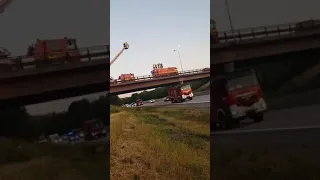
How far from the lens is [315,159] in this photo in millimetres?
5902

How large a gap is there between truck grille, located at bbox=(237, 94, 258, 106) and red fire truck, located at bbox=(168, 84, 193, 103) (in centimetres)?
76

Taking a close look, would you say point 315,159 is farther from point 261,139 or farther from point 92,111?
point 92,111

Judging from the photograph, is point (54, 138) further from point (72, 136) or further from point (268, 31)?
point (268, 31)

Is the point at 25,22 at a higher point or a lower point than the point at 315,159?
higher

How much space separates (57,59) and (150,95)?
1499mm

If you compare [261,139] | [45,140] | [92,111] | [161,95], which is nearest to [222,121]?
[261,139]

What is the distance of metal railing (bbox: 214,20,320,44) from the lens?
603 cm

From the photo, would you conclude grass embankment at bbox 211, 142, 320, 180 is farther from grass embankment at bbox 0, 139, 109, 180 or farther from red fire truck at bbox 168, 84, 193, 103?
grass embankment at bbox 0, 139, 109, 180

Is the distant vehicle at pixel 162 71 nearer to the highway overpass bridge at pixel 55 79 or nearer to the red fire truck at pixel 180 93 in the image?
the red fire truck at pixel 180 93

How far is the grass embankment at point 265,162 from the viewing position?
5906 mm

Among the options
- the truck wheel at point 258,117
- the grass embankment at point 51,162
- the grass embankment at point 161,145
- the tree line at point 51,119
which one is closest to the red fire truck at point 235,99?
the truck wheel at point 258,117

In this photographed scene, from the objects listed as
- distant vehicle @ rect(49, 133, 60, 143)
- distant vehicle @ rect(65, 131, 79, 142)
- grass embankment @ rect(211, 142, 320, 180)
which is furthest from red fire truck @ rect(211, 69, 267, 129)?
distant vehicle @ rect(49, 133, 60, 143)

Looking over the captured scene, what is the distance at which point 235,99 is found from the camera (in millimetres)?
6281

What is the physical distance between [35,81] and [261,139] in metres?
3.29
